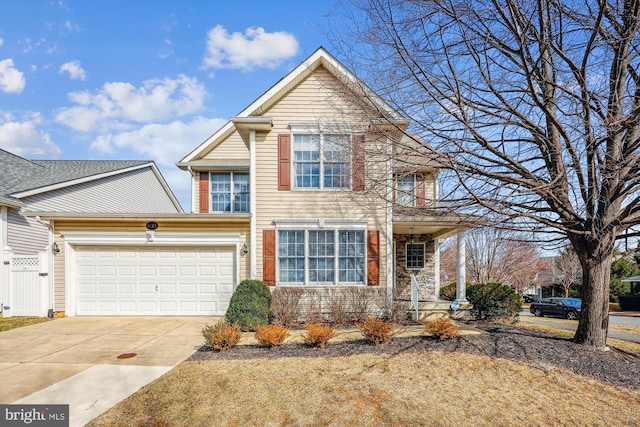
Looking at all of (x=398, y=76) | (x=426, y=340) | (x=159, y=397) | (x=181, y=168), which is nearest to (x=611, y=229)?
(x=426, y=340)

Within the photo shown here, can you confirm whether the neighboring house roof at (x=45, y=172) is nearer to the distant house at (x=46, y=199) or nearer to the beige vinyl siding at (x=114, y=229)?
the distant house at (x=46, y=199)

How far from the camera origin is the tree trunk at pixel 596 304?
664 cm

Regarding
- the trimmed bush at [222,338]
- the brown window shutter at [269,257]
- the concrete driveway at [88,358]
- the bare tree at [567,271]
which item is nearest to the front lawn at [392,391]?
the trimmed bush at [222,338]

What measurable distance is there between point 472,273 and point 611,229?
56.9 ft

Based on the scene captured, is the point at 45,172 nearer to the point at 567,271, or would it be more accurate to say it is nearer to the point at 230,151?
the point at 230,151

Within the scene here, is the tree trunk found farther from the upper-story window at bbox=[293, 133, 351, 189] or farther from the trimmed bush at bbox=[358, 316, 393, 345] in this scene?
the upper-story window at bbox=[293, 133, 351, 189]

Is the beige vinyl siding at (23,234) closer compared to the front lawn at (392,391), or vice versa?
the front lawn at (392,391)

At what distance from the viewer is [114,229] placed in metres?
10.3

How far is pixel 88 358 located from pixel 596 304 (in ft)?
32.1

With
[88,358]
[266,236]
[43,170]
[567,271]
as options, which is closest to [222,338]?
[88,358]

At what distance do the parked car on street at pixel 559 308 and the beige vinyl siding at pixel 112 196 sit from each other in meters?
22.4

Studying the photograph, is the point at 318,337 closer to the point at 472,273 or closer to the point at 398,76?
the point at 398,76

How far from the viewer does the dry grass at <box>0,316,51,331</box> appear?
9.09m

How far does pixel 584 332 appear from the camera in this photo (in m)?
6.74
